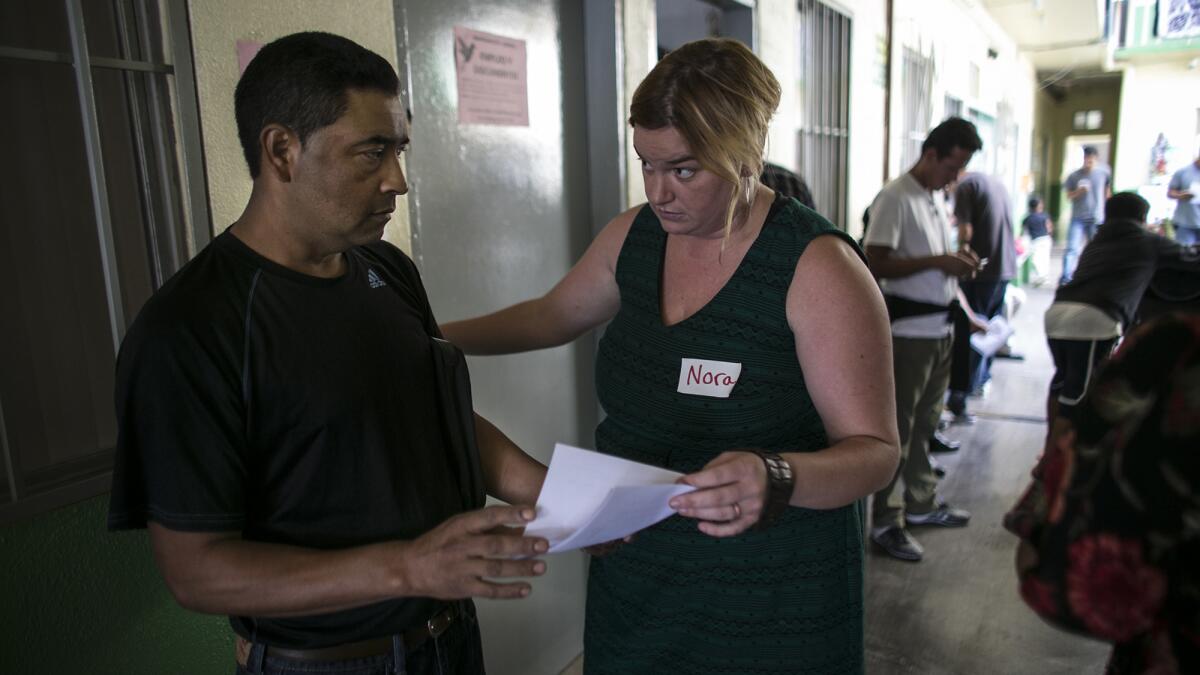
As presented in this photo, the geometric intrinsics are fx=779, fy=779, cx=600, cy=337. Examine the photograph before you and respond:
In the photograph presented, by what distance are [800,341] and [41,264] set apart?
1330 mm

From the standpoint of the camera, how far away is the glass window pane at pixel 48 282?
1308 millimetres

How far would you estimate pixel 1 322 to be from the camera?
4.29 feet

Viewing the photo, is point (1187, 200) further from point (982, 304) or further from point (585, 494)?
point (585, 494)

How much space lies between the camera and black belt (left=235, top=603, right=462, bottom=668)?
116 cm

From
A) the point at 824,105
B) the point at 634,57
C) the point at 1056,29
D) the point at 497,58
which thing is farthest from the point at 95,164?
the point at 1056,29

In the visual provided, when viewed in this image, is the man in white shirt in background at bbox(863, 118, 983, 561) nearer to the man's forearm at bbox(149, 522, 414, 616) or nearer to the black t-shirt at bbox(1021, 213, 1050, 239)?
the man's forearm at bbox(149, 522, 414, 616)

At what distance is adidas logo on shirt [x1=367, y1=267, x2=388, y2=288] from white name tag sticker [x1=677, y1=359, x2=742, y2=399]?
22.1 inches

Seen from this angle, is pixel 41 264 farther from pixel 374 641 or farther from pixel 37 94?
pixel 374 641

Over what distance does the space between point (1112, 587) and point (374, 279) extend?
43.1 inches

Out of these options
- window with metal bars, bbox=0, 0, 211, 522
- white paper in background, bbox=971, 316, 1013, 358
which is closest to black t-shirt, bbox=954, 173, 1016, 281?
white paper in background, bbox=971, 316, 1013, 358

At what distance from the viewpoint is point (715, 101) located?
4.39ft

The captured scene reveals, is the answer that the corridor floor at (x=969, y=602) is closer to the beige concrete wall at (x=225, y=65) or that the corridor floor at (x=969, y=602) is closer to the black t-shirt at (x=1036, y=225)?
the beige concrete wall at (x=225, y=65)

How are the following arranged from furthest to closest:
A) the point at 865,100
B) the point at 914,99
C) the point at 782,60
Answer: the point at 914,99, the point at 865,100, the point at 782,60

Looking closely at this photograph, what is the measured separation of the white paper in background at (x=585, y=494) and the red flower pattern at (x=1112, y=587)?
50cm
